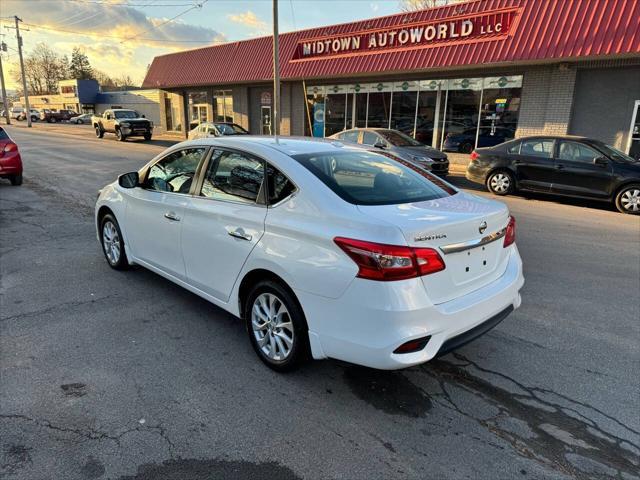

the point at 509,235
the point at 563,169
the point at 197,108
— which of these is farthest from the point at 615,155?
the point at 197,108

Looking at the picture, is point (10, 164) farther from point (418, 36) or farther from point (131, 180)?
point (418, 36)

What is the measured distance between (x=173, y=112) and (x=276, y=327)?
36185 mm

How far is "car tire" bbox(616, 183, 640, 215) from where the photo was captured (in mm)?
10008

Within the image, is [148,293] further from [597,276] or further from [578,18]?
[578,18]

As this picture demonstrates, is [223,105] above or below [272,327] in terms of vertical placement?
above

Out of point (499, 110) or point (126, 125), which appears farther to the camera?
point (126, 125)

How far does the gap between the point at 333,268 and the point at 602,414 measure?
6.48ft

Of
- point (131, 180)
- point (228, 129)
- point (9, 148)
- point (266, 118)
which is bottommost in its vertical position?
point (9, 148)

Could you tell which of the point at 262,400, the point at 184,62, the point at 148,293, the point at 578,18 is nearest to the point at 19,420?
the point at 262,400

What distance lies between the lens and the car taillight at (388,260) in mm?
2633

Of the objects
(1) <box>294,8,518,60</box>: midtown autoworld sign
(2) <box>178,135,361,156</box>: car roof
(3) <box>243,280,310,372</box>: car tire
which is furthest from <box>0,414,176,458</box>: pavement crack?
(1) <box>294,8,518,60</box>: midtown autoworld sign

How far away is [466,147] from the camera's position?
60.5 ft

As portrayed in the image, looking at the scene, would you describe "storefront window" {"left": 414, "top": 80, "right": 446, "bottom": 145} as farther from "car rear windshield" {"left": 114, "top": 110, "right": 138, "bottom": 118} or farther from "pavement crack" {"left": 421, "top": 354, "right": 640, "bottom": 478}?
"car rear windshield" {"left": 114, "top": 110, "right": 138, "bottom": 118}

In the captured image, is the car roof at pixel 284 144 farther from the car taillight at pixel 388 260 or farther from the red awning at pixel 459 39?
the red awning at pixel 459 39
